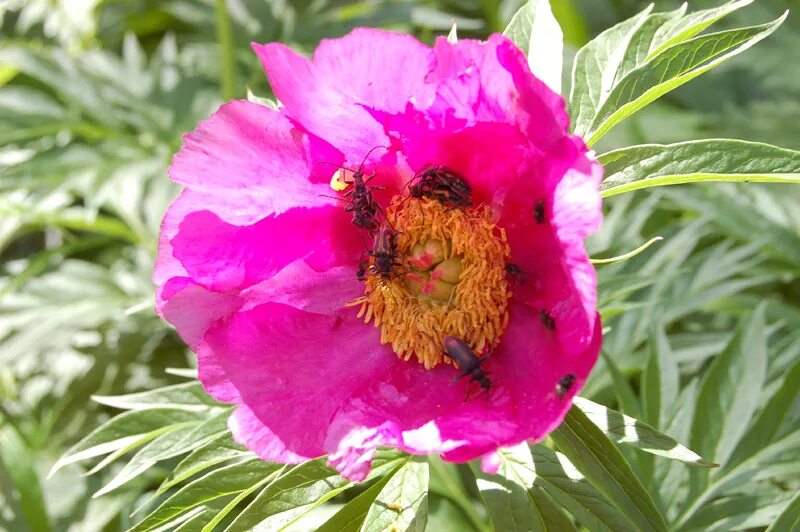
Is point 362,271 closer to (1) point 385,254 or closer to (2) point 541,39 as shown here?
(1) point 385,254

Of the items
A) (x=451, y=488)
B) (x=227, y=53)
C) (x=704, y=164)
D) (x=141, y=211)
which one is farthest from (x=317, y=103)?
(x=141, y=211)

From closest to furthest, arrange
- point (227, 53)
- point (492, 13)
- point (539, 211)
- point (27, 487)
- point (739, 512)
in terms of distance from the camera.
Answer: point (539, 211) < point (739, 512) < point (27, 487) < point (227, 53) < point (492, 13)

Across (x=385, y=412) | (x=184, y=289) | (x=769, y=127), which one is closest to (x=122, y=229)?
(x=184, y=289)

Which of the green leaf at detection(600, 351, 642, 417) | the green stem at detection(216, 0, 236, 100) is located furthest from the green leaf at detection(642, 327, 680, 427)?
the green stem at detection(216, 0, 236, 100)

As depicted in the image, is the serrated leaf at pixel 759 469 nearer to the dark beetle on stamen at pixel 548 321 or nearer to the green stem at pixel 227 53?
the dark beetle on stamen at pixel 548 321

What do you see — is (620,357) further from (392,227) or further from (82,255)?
(82,255)

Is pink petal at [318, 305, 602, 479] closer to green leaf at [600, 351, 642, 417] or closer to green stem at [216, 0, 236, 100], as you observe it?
green leaf at [600, 351, 642, 417]
